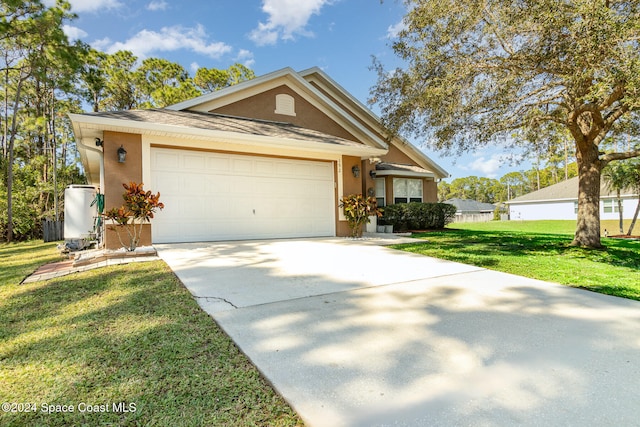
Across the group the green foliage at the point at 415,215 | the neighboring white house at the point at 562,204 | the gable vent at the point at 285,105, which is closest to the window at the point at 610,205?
the neighboring white house at the point at 562,204

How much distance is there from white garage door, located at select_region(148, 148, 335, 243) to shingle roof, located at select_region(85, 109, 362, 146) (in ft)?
2.49

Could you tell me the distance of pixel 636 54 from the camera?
5.04 metres

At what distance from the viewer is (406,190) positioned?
49.9 feet

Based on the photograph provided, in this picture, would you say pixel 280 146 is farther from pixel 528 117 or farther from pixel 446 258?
pixel 528 117

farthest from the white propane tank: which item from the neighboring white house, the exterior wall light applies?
the neighboring white house

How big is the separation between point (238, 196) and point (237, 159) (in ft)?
3.43

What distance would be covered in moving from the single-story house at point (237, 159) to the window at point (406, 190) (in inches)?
143

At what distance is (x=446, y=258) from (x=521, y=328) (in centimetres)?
352

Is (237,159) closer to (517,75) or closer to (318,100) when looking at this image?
(318,100)

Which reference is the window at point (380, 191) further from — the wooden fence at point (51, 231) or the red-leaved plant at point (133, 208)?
the wooden fence at point (51, 231)

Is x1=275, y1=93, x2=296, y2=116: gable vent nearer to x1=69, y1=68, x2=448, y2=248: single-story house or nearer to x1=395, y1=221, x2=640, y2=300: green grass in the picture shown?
x1=69, y1=68, x2=448, y2=248: single-story house

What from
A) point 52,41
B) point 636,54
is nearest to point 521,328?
point 636,54

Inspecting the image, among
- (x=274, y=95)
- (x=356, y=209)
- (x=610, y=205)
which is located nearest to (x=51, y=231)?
(x=274, y=95)

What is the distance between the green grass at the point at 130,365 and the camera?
1.74m
